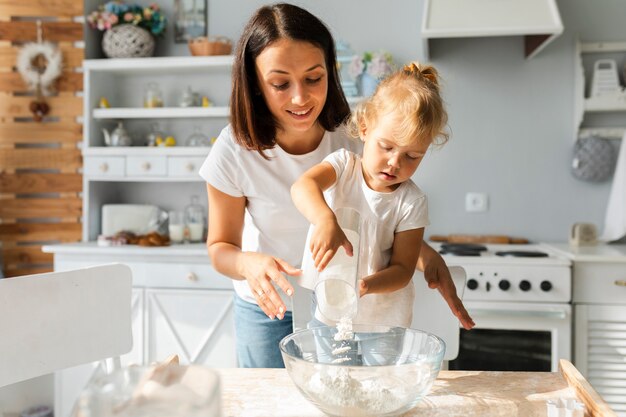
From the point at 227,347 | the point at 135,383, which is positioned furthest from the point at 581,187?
the point at 135,383

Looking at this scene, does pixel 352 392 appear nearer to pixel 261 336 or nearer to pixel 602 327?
pixel 261 336

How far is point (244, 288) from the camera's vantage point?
4.76 feet

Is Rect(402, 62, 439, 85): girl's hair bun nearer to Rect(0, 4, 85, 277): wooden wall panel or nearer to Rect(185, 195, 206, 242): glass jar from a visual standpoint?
Rect(185, 195, 206, 242): glass jar

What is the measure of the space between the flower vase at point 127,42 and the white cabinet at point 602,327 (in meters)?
2.17

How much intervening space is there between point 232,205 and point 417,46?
6.35 feet

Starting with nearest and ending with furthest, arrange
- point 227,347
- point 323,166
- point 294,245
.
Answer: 1. point 323,166
2. point 294,245
3. point 227,347

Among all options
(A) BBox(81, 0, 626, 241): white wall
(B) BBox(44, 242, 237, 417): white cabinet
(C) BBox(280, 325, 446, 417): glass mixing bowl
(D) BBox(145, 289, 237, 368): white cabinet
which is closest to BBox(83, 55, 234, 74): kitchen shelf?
(A) BBox(81, 0, 626, 241): white wall

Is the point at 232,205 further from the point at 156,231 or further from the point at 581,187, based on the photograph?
the point at 581,187

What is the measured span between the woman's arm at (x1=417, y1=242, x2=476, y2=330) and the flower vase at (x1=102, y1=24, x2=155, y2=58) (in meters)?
2.21

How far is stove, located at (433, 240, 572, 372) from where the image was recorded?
240 cm

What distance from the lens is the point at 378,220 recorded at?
4.07ft

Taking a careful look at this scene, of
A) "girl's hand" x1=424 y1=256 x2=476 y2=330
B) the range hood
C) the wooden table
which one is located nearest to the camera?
the wooden table

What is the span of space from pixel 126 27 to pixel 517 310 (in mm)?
2176

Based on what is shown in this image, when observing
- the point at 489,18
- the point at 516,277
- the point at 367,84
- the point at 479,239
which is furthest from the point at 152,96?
the point at 516,277
